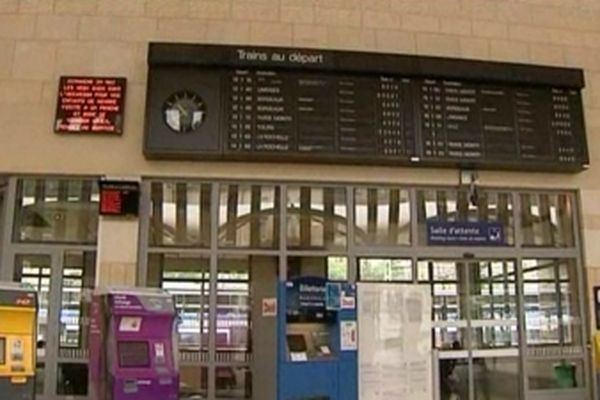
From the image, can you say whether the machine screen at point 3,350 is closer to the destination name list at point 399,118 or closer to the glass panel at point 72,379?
the glass panel at point 72,379

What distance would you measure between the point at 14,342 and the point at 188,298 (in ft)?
5.08

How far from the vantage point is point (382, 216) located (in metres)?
5.94

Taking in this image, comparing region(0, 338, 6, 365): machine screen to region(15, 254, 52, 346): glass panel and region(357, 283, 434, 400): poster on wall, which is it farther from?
region(357, 283, 434, 400): poster on wall

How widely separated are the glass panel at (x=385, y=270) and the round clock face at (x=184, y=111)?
5.94 feet

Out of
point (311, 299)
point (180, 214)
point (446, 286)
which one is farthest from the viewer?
point (446, 286)

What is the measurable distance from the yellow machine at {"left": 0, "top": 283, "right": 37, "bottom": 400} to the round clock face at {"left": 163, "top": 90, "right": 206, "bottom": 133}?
1.85m

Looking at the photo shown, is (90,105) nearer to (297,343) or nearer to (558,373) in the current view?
(297,343)

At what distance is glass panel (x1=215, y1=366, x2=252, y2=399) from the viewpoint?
5.47 meters

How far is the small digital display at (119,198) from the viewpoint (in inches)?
217

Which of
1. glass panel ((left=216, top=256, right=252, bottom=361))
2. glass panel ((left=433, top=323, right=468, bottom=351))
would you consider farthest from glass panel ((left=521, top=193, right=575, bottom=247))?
glass panel ((left=216, top=256, right=252, bottom=361))

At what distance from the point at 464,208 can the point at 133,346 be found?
3.09 meters

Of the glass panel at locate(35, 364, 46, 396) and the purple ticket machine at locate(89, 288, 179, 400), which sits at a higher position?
the purple ticket machine at locate(89, 288, 179, 400)

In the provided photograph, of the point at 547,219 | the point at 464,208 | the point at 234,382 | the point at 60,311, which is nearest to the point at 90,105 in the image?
the point at 60,311

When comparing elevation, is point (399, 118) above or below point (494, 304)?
above
